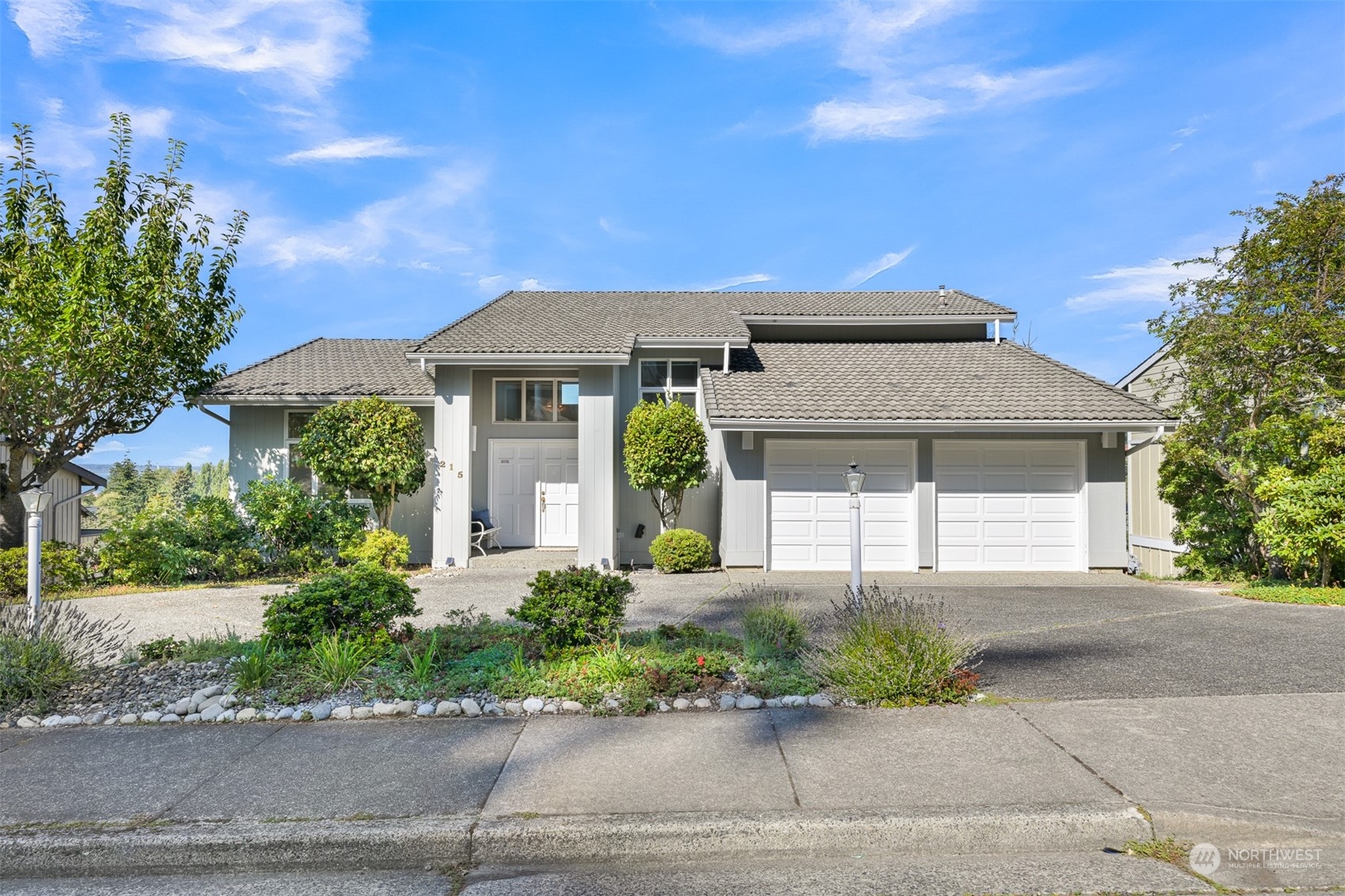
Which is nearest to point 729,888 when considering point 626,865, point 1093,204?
point 626,865

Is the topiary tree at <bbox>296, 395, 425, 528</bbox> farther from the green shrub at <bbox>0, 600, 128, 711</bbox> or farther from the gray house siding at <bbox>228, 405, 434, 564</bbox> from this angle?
the green shrub at <bbox>0, 600, 128, 711</bbox>

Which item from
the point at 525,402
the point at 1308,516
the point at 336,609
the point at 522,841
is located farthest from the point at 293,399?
the point at 1308,516

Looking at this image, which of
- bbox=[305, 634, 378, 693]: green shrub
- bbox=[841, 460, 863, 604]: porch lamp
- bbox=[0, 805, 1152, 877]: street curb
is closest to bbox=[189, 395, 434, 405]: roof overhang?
bbox=[305, 634, 378, 693]: green shrub

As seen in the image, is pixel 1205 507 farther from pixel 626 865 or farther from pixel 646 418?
pixel 626 865

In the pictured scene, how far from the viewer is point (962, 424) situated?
39.1ft

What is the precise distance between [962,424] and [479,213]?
29.7ft

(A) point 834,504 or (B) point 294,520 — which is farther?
(A) point 834,504

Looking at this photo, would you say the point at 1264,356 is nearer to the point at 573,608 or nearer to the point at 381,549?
the point at 573,608

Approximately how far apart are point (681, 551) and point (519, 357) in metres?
4.50

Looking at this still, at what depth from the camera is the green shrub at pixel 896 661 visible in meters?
5.03

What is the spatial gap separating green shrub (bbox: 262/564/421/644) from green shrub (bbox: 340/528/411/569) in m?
6.25

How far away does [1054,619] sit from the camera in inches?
329

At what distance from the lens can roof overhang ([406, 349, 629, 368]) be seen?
12.4 metres

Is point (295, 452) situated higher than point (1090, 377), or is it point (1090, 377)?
point (1090, 377)
